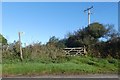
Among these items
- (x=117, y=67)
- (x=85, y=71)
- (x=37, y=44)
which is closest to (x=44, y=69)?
(x=85, y=71)

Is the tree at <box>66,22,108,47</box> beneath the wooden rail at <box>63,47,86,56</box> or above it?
above

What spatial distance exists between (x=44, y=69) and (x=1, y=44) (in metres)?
9.20

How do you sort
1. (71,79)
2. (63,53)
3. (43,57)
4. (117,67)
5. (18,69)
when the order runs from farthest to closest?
1. (63,53)
2. (43,57)
3. (117,67)
4. (18,69)
5. (71,79)

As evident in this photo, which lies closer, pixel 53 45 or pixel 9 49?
pixel 9 49

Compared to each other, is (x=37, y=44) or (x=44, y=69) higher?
(x=37, y=44)

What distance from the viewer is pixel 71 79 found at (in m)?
14.6

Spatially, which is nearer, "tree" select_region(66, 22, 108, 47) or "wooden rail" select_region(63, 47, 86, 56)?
"wooden rail" select_region(63, 47, 86, 56)

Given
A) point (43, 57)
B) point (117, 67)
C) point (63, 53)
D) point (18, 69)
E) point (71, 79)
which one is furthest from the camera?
point (63, 53)

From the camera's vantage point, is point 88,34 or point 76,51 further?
point 88,34

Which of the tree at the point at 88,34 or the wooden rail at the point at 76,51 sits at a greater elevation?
the tree at the point at 88,34

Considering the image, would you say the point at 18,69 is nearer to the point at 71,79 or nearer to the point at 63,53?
the point at 71,79

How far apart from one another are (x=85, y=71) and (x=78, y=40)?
16863 millimetres

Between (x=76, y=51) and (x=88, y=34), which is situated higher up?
(x=88, y=34)

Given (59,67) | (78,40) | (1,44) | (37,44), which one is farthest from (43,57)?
(78,40)
